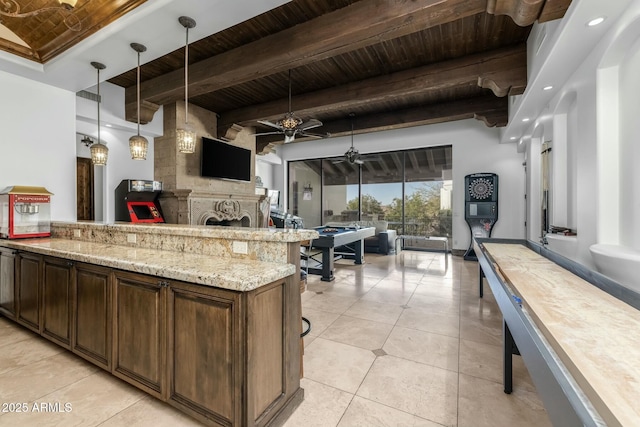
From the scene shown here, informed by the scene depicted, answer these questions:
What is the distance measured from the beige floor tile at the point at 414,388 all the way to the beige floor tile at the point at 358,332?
308mm

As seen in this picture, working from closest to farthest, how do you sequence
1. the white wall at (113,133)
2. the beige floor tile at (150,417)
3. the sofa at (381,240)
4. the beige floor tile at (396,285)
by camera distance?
the beige floor tile at (150,417) → the beige floor tile at (396,285) → the white wall at (113,133) → the sofa at (381,240)

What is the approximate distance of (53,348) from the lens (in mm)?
2508

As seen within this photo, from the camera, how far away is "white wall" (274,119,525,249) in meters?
6.64

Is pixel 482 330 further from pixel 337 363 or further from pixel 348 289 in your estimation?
pixel 348 289

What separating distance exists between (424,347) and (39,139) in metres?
4.99

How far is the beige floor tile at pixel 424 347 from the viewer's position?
2.37 meters

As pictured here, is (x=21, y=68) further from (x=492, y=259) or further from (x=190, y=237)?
(x=492, y=259)

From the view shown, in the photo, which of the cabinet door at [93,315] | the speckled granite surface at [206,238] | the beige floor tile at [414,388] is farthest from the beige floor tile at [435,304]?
the cabinet door at [93,315]

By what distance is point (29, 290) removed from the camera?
266 centimetres

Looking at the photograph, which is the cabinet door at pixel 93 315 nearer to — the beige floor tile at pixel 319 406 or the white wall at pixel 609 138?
the beige floor tile at pixel 319 406

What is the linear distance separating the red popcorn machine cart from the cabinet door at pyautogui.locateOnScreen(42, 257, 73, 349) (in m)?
1.13

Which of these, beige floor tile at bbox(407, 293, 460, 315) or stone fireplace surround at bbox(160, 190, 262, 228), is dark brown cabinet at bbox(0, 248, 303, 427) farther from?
stone fireplace surround at bbox(160, 190, 262, 228)

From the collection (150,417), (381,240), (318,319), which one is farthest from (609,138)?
(381,240)

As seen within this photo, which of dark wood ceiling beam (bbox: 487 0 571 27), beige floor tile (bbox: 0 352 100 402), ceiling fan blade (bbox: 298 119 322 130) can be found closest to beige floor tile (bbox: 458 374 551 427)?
beige floor tile (bbox: 0 352 100 402)
